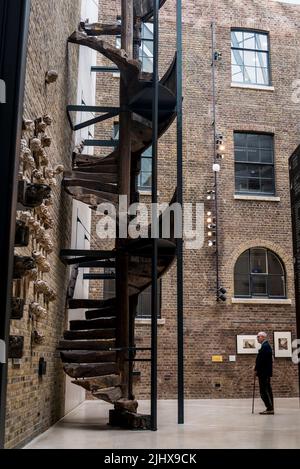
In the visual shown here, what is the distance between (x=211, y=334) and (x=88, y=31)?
23.1 feet

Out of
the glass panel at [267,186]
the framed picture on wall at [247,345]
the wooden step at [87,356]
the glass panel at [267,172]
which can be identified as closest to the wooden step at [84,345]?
the wooden step at [87,356]

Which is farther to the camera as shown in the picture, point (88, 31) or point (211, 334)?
point (211, 334)

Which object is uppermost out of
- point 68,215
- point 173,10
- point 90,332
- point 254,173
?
point 173,10

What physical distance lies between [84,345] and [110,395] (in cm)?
83

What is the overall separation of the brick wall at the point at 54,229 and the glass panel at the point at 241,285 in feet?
19.1

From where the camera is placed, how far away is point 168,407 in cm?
1068

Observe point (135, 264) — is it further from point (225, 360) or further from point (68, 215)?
point (225, 360)

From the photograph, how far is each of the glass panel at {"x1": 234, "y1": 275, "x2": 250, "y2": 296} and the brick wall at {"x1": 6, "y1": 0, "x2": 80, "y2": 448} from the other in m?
5.83

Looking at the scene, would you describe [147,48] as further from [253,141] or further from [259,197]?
[259,197]

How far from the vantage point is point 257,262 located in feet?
45.5

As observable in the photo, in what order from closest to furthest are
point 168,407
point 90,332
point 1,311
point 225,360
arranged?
point 1,311 → point 90,332 → point 168,407 → point 225,360

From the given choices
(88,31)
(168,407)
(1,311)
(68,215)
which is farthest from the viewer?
(168,407)

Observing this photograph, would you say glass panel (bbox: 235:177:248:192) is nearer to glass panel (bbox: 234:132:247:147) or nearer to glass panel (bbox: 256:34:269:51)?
glass panel (bbox: 234:132:247:147)
